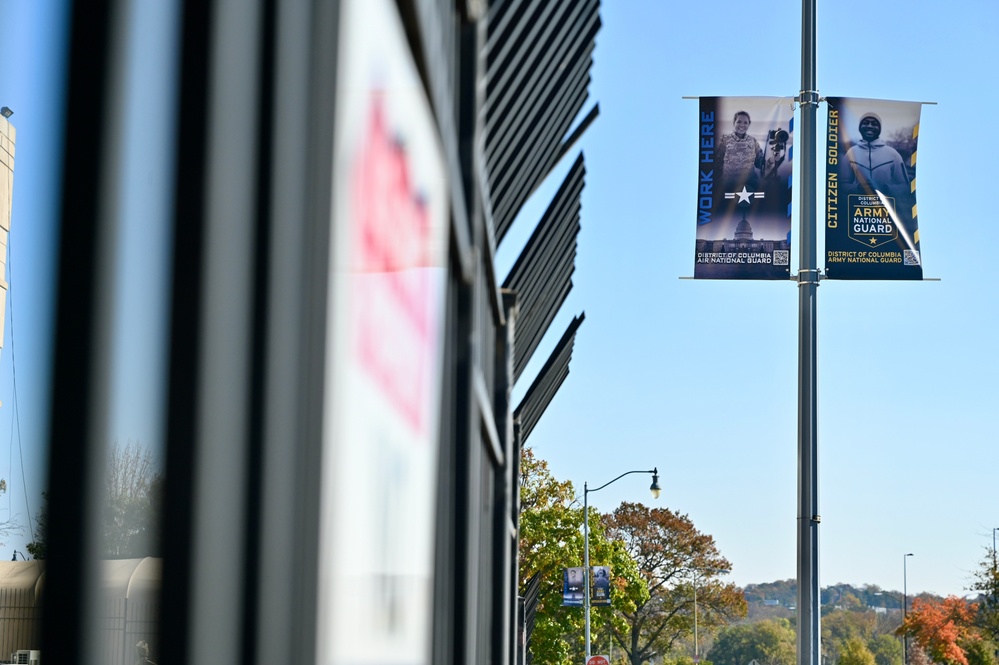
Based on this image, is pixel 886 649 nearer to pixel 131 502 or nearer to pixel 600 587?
pixel 600 587

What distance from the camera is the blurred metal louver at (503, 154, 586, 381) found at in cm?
472

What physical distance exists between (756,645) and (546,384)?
95.3m

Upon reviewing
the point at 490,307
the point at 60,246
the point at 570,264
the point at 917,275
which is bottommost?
the point at 60,246

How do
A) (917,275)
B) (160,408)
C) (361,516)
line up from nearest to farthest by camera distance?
(160,408) < (361,516) < (917,275)

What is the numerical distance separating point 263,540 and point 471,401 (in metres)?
1.50

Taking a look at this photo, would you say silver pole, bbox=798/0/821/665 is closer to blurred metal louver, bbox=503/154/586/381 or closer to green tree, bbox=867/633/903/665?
blurred metal louver, bbox=503/154/586/381

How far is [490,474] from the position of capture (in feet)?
14.8

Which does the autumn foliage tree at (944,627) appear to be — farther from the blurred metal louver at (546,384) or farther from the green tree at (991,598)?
the blurred metal louver at (546,384)

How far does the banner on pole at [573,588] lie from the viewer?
34.7 m

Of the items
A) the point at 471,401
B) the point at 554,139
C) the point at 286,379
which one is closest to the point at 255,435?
the point at 286,379

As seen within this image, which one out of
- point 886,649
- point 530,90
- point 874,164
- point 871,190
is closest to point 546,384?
point 530,90

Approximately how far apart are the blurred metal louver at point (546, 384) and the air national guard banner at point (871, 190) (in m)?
4.63

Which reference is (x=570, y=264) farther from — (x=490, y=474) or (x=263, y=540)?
(x=263, y=540)

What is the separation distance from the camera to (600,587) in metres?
37.8
